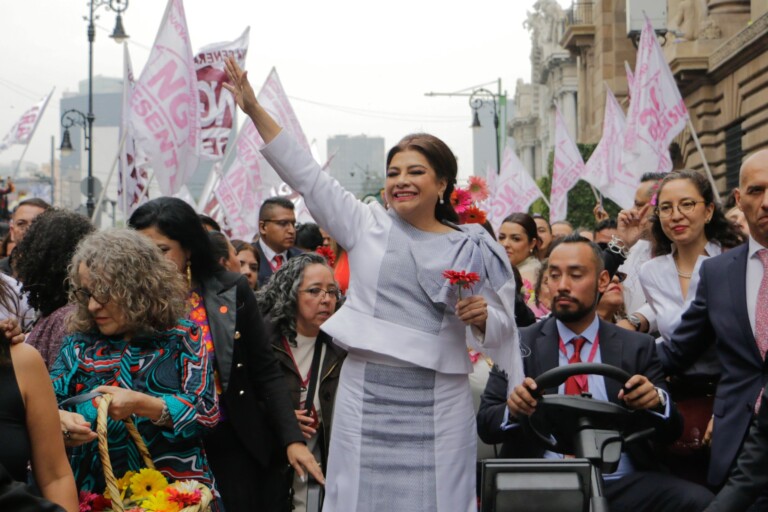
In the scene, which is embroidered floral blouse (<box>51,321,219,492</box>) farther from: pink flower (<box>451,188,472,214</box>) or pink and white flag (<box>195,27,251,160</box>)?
pink and white flag (<box>195,27,251,160</box>)

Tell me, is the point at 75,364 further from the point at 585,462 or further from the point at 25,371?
the point at 585,462

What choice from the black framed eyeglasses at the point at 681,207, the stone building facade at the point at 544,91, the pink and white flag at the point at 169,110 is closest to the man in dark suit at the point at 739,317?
the black framed eyeglasses at the point at 681,207

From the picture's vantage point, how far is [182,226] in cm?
500

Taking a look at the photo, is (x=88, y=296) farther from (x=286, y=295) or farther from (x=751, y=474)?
(x=751, y=474)

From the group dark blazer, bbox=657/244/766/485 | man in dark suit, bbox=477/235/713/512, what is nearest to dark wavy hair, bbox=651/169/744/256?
man in dark suit, bbox=477/235/713/512

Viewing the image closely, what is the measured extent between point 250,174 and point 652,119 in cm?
589

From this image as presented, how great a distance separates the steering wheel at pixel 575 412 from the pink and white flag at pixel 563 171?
15.2 metres

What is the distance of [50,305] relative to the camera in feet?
16.4

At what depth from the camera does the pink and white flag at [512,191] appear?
65.4 ft

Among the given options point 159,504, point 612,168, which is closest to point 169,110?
point 612,168

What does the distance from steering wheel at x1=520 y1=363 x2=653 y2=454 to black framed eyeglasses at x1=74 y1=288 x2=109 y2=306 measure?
5.36 ft

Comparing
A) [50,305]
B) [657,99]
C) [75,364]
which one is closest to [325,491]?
[75,364]

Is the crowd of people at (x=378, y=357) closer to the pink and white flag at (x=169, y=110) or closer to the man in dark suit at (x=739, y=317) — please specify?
the man in dark suit at (x=739, y=317)

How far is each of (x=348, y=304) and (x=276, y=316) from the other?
178cm
